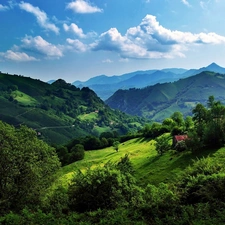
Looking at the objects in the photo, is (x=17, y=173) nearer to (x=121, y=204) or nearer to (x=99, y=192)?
(x=99, y=192)

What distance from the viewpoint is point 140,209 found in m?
31.0

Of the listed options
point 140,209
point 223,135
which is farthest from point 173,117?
point 140,209

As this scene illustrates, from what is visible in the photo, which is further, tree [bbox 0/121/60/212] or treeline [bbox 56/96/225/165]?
treeline [bbox 56/96/225/165]

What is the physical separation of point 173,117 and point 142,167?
78831 mm

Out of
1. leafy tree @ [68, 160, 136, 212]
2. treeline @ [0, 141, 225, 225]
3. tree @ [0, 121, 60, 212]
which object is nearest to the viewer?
treeline @ [0, 141, 225, 225]

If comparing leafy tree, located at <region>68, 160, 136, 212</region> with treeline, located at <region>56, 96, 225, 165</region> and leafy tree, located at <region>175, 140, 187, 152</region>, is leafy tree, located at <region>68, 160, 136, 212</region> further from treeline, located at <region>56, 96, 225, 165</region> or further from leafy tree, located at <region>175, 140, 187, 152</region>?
leafy tree, located at <region>175, 140, 187, 152</region>

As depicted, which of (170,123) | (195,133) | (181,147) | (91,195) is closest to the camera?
(91,195)

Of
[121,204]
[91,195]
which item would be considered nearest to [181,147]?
[121,204]

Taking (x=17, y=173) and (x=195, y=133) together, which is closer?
(x=17, y=173)

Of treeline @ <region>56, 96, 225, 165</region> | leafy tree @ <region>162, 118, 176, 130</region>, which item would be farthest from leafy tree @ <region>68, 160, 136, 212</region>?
leafy tree @ <region>162, 118, 176, 130</region>

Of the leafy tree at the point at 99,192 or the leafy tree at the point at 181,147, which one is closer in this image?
the leafy tree at the point at 99,192

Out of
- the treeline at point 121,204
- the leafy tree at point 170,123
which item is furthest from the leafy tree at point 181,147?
the leafy tree at point 170,123

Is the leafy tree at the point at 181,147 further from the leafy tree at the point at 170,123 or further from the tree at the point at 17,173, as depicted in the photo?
the tree at the point at 17,173

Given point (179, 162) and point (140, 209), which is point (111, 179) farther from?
point (179, 162)
